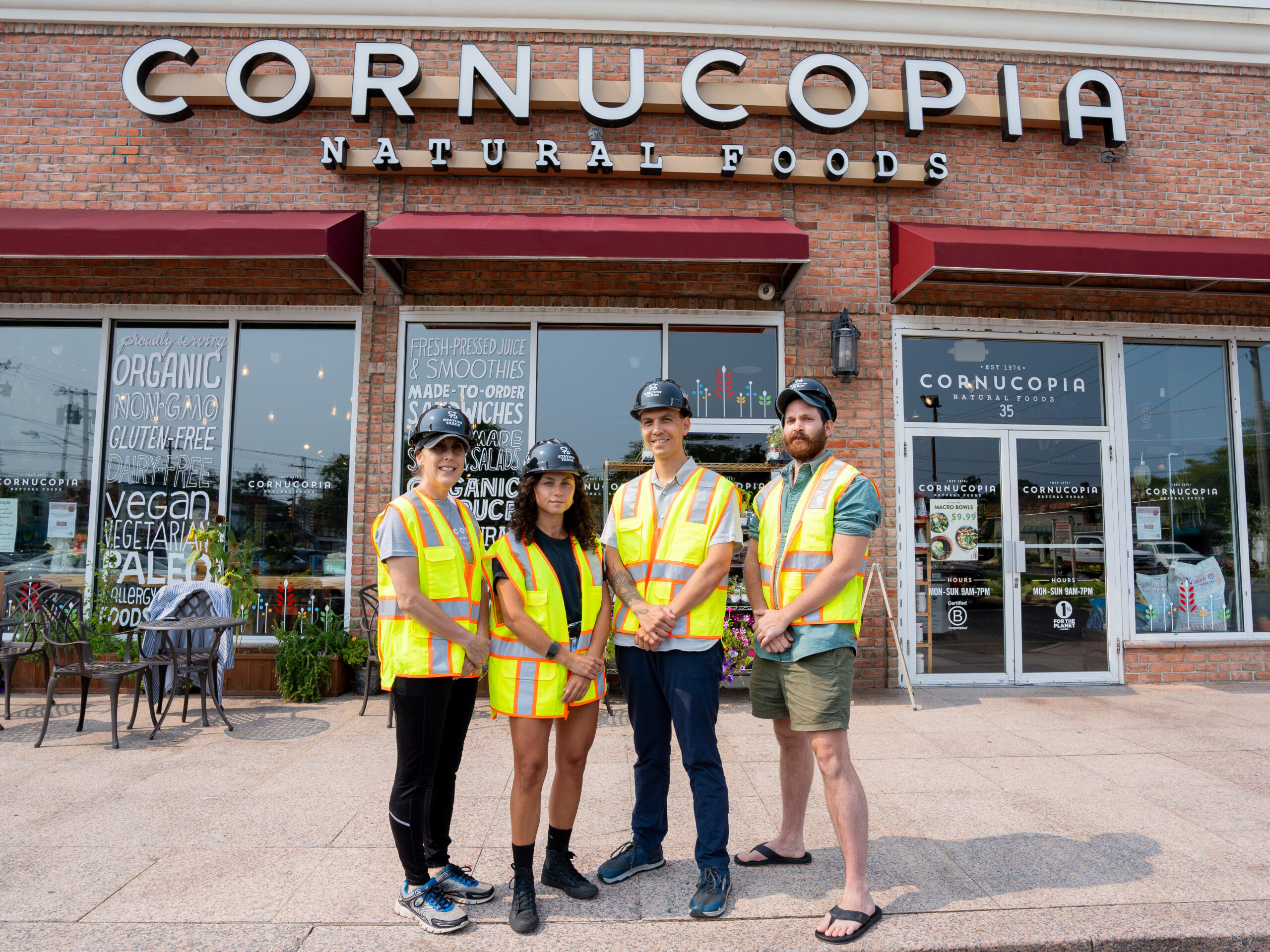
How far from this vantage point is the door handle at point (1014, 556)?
7.32 meters

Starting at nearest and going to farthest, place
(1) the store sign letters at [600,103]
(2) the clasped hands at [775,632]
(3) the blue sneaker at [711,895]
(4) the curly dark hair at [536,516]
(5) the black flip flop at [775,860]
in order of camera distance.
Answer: (3) the blue sneaker at [711,895] < (4) the curly dark hair at [536,516] < (2) the clasped hands at [775,632] < (5) the black flip flop at [775,860] < (1) the store sign letters at [600,103]

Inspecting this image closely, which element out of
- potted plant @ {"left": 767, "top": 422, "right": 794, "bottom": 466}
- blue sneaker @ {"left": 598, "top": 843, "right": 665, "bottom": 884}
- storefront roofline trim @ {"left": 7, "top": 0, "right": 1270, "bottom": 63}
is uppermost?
storefront roofline trim @ {"left": 7, "top": 0, "right": 1270, "bottom": 63}

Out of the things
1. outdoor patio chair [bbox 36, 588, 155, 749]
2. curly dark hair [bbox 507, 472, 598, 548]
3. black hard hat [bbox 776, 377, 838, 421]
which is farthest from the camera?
outdoor patio chair [bbox 36, 588, 155, 749]

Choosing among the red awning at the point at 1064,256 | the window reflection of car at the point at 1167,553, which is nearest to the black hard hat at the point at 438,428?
the red awning at the point at 1064,256

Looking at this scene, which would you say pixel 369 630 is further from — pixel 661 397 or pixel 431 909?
pixel 661 397

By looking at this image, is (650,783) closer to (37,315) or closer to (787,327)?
(787,327)

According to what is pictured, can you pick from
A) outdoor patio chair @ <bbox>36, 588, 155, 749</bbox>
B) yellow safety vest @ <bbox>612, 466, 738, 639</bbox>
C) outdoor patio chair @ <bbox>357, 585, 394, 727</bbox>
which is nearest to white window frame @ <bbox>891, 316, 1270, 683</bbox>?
yellow safety vest @ <bbox>612, 466, 738, 639</bbox>

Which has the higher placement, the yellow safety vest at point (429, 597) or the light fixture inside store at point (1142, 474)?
the light fixture inside store at point (1142, 474)

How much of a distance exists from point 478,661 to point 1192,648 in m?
7.67

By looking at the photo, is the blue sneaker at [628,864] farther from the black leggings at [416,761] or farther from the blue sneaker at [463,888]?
the black leggings at [416,761]

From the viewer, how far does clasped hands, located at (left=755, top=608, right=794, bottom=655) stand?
3.12 meters

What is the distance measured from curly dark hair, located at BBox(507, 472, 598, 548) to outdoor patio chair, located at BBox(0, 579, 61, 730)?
495 cm

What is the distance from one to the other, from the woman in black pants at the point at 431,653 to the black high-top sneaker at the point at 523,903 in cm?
19

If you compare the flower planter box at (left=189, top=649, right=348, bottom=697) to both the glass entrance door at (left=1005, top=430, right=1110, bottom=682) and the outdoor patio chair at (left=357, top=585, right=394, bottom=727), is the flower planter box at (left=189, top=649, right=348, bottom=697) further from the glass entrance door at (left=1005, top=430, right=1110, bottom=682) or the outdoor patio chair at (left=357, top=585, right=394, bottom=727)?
the glass entrance door at (left=1005, top=430, right=1110, bottom=682)
